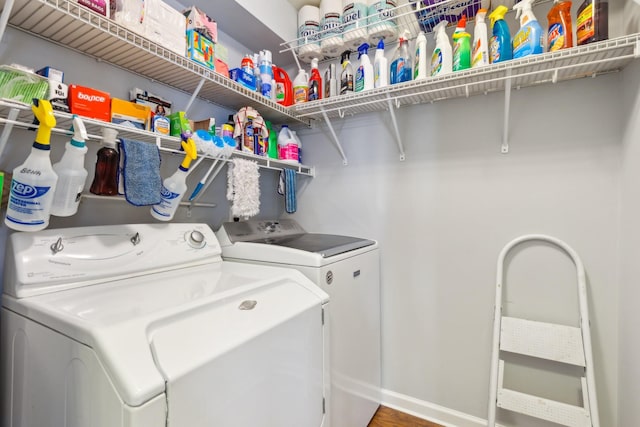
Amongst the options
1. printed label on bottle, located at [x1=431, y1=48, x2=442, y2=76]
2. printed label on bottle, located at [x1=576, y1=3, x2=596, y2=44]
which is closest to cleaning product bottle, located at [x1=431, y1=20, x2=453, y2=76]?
printed label on bottle, located at [x1=431, y1=48, x2=442, y2=76]

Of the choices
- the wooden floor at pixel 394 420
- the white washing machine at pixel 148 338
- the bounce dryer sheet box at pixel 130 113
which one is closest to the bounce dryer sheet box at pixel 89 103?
the bounce dryer sheet box at pixel 130 113

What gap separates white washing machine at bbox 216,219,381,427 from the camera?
59.0 inches

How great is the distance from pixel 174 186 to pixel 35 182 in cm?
52

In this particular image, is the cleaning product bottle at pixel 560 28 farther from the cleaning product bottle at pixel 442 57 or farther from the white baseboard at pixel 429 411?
the white baseboard at pixel 429 411

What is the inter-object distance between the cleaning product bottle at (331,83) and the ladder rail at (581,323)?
1537 mm

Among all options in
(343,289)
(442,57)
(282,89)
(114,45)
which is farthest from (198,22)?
(343,289)

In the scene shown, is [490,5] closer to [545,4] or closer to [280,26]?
[545,4]

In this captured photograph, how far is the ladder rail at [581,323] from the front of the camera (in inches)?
56.6

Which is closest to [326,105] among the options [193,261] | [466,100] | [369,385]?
[466,100]

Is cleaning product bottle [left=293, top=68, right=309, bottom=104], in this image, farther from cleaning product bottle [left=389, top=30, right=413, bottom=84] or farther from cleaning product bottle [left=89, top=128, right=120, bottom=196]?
cleaning product bottle [left=89, top=128, right=120, bottom=196]

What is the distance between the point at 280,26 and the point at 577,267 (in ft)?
8.04

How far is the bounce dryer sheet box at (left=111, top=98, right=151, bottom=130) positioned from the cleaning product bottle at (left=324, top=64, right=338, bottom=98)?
122 centimetres

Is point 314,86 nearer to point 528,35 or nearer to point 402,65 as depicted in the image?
point 402,65

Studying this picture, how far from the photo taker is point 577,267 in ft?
5.18
